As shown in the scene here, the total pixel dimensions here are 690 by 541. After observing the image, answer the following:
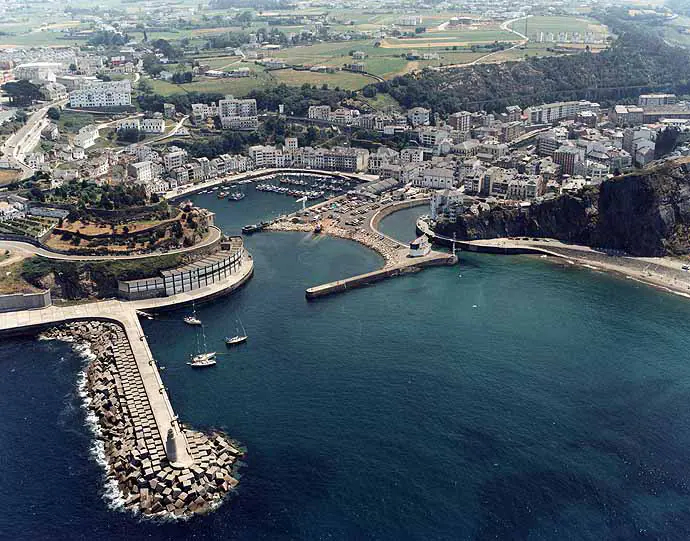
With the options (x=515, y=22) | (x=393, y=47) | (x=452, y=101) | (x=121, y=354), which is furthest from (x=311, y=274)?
(x=515, y=22)

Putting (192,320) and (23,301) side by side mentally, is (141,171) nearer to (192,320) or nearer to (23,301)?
(23,301)

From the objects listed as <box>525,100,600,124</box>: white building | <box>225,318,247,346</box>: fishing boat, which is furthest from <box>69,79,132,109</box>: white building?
<box>225,318,247,346</box>: fishing boat

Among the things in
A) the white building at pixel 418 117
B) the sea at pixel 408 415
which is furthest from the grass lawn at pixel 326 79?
the sea at pixel 408 415

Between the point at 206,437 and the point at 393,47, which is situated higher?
the point at 393,47

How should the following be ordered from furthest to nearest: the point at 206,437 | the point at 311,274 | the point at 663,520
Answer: the point at 311,274 → the point at 206,437 → the point at 663,520

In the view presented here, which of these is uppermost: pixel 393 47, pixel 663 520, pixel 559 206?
pixel 393 47

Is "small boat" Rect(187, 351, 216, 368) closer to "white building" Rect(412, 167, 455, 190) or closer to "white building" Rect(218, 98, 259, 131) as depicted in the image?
"white building" Rect(412, 167, 455, 190)

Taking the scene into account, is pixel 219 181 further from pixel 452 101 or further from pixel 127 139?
pixel 452 101
